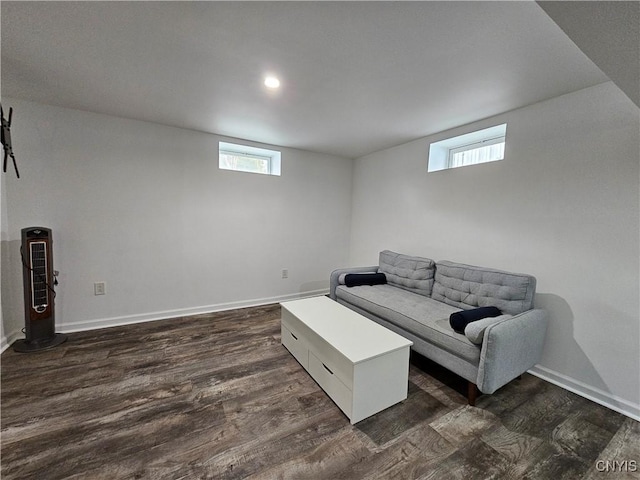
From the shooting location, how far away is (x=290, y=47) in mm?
1596

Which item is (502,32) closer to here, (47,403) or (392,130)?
(392,130)

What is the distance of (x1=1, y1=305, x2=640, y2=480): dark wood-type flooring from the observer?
1.34 m

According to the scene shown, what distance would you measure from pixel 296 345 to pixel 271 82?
223cm

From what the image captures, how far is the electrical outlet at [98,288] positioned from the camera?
2816mm

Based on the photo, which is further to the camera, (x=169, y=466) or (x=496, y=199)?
(x=496, y=199)

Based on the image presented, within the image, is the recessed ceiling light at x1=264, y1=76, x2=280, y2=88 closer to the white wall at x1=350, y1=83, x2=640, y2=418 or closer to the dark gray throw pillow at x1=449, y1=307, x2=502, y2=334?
the white wall at x1=350, y1=83, x2=640, y2=418

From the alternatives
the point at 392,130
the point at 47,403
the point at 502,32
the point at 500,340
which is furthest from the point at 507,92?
the point at 47,403

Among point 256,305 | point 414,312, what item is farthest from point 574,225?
point 256,305

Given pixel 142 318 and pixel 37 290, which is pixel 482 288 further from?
pixel 37 290

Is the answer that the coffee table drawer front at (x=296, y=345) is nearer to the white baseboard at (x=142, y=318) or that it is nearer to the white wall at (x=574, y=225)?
the white baseboard at (x=142, y=318)

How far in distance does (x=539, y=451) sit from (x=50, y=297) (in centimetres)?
402

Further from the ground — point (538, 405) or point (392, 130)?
point (392, 130)

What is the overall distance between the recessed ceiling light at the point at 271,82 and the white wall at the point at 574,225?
6.74 feet

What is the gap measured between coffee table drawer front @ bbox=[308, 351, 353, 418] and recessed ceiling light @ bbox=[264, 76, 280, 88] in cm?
218
